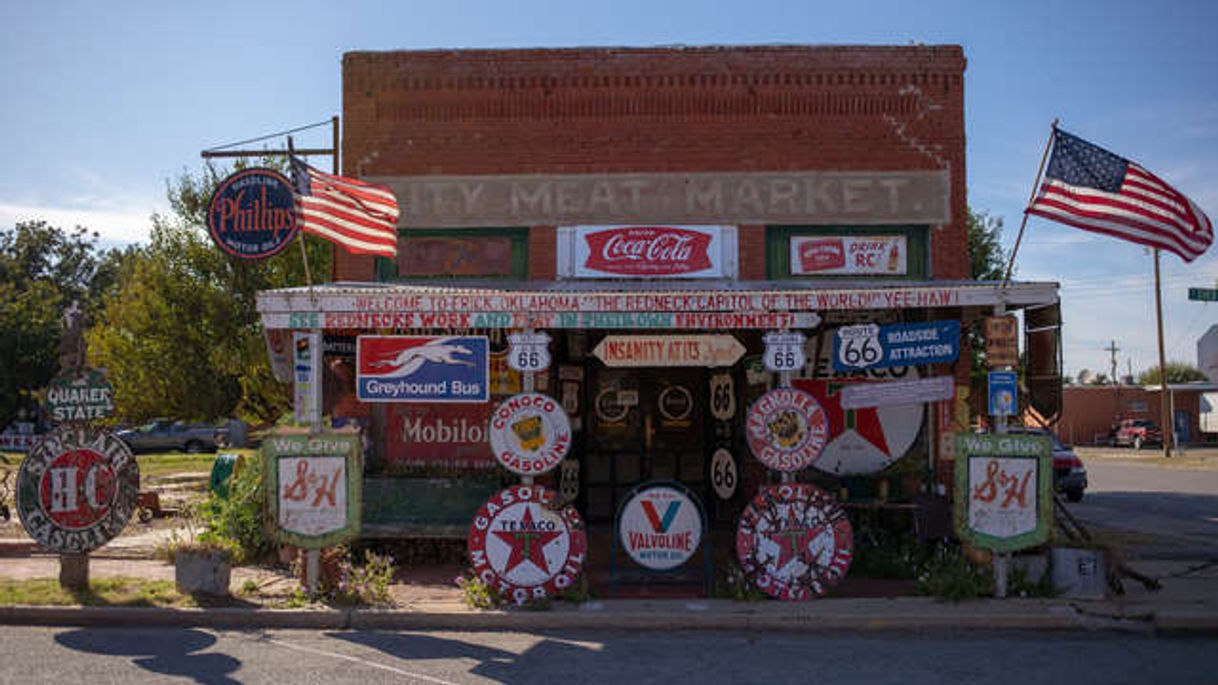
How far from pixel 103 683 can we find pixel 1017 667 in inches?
255

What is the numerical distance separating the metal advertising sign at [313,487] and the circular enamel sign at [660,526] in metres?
2.68

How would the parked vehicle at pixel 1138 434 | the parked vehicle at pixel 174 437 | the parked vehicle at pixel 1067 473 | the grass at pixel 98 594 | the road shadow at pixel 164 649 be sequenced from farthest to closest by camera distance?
1. the parked vehicle at pixel 1138 434
2. the parked vehicle at pixel 174 437
3. the parked vehicle at pixel 1067 473
4. the grass at pixel 98 594
5. the road shadow at pixel 164 649

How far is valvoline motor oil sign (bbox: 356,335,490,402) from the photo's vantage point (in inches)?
374

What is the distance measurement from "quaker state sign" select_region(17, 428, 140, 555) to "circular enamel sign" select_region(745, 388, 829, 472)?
20.0ft

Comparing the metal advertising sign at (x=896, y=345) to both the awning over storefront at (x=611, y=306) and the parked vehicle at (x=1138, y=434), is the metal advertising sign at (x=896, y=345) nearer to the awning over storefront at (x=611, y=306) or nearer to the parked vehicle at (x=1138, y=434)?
the awning over storefront at (x=611, y=306)

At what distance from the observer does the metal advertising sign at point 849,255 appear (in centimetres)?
1266

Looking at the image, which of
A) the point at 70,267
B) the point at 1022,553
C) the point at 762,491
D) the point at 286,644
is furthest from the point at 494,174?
the point at 70,267

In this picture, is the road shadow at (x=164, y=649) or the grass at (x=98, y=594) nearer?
the road shadow at (x=164, y=649)

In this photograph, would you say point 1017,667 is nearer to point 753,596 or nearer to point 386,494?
point 753,596

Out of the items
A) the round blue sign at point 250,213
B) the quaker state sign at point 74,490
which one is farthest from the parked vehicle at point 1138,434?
the quaker state sign at point 74,490

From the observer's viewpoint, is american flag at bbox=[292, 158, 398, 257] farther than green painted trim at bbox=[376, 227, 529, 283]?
No

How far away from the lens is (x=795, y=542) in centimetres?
908

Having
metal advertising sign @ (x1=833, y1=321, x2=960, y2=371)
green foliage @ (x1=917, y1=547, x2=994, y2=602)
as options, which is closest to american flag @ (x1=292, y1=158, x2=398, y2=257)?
metal advertising sign @ (x1=833, y1=321, x2=960, y2=371)

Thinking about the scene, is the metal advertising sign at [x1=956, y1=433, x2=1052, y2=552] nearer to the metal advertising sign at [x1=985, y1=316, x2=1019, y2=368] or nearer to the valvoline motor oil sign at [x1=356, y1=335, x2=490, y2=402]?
the metal advertising sign at [x1=985, y1=316, x2=1019, y2=368]
